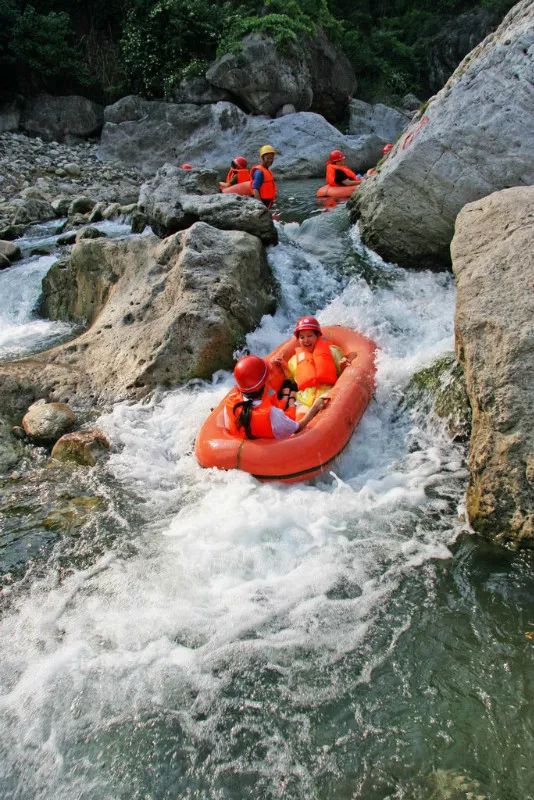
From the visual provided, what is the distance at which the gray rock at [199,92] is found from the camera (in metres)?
18.4

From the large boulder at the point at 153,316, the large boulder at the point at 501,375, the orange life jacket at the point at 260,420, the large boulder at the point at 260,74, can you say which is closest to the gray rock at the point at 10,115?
the large boulder at the point at 260,74

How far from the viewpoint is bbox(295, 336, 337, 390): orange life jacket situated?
588cm

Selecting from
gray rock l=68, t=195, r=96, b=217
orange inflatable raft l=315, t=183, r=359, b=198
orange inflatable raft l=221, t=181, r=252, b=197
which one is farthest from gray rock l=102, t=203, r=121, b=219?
orange inflatable raft l=315, t=183, r=359, b=198

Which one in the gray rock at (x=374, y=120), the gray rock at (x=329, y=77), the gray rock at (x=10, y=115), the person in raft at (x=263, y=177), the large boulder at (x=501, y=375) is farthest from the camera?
the gray rock at (x=374, y=120)

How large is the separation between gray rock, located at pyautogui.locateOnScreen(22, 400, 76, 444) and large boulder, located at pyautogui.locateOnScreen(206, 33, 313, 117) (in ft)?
49.8

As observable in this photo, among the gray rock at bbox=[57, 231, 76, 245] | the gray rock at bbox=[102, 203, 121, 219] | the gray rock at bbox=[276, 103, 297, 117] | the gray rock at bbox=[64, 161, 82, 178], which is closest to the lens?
the gray rock at bbox=[57, 231, 76, 245]

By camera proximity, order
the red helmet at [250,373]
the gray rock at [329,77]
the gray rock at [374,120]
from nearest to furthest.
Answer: the red helmet at [250,373] → the gray rock at [329,77] → the gray rock at [374,120]

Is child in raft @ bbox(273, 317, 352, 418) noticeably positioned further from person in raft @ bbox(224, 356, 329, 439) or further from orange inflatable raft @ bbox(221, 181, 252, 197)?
orange inflatable raft @ bbox(221, 181, 252, 197)

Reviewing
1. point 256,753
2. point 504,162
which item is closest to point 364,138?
point 504,162

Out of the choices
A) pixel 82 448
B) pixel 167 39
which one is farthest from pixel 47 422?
pixel 167 39

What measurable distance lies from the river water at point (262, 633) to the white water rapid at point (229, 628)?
0.03 ft

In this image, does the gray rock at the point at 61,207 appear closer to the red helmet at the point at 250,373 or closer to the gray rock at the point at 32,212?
the gray rock at the point at 32,212

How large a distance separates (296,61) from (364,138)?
3.41 meters

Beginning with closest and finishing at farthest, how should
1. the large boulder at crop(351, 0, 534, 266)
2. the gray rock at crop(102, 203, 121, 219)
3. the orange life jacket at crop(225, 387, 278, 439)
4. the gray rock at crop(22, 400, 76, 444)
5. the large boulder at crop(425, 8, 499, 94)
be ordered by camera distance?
the orange life jacket at crop(225, 387, 278, 439) < the gray rock at crop(22, 400, 76, 444) < the large boulder at crop(351, 0, 534, 266) < the gray rock at crop(102, 203, 121, 219) < the large boulder at crop(425, 8, 499, 94)
